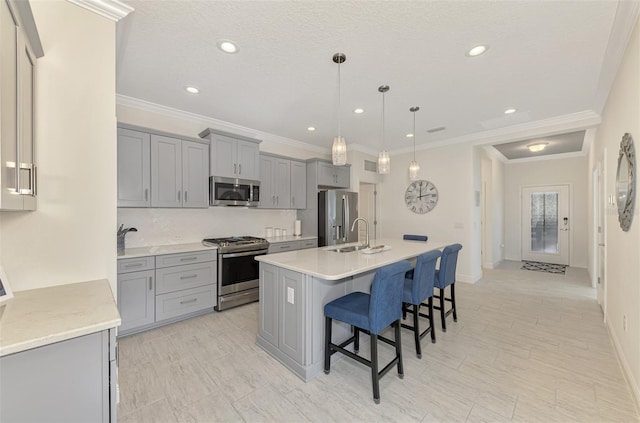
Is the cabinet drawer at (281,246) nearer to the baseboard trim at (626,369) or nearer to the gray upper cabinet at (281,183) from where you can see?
the gray upper cabinet at (281,183)

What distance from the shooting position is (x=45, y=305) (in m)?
1.25

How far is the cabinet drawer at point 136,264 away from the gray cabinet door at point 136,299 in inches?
1.7

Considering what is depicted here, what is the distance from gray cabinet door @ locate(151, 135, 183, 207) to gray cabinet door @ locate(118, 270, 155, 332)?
0.89m

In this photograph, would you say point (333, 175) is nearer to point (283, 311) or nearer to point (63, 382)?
point (283, 311)

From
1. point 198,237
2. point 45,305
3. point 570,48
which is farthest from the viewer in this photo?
point 198,237

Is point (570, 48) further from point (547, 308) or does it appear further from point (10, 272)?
point (10, 272)

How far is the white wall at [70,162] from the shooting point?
1503 mm

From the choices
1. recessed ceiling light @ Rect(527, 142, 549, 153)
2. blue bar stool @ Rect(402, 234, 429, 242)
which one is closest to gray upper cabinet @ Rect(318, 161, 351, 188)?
blue bar stool @ Rect(402, 234, 429, 242)

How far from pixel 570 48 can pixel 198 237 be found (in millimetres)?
4722

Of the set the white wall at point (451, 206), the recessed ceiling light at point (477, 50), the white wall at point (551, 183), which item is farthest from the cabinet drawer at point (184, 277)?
the white wall at point (551, 183)

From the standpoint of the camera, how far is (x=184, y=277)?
326 centimetres

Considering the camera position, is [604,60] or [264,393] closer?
[264,393]

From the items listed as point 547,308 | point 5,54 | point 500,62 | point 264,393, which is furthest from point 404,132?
point 5,54

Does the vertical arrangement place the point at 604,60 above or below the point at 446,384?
above
